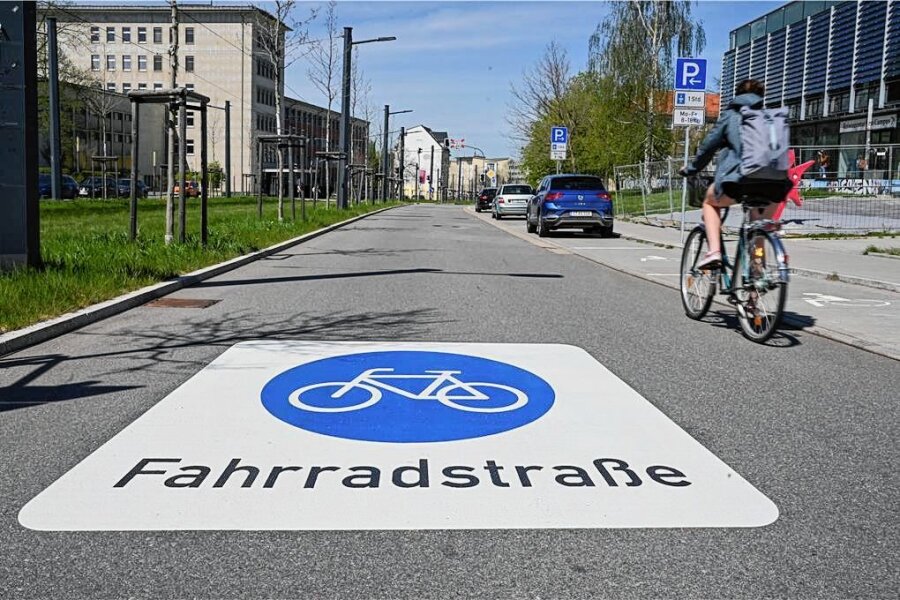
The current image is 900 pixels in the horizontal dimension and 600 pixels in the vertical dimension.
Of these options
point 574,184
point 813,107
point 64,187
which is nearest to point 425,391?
point 574,184

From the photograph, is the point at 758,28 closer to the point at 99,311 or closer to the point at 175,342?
the point at 99,311

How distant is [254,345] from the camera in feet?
22.7

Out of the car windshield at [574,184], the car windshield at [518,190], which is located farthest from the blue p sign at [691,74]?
the car windshield at [518,190]

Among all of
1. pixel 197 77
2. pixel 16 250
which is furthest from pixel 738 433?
pixel 197 77

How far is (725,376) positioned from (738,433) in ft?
4.96

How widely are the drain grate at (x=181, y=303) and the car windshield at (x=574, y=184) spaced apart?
51.7ft

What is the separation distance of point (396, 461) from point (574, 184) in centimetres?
2067

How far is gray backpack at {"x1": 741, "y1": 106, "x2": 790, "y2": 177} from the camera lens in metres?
7.00

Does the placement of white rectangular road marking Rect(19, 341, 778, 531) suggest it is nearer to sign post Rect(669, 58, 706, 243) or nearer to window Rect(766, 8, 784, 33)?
sign post Rect(669, 58, 706, 243)

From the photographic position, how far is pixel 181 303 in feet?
30.2

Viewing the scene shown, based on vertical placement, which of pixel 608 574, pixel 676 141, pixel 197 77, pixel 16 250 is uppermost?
pixel 197 77

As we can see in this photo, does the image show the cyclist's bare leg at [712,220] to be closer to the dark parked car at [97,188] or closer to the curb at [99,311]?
the curb at [99,311]

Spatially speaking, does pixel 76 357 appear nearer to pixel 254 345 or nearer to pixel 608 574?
pixel 254 345

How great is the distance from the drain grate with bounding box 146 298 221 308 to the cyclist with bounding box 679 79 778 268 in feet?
16.2
